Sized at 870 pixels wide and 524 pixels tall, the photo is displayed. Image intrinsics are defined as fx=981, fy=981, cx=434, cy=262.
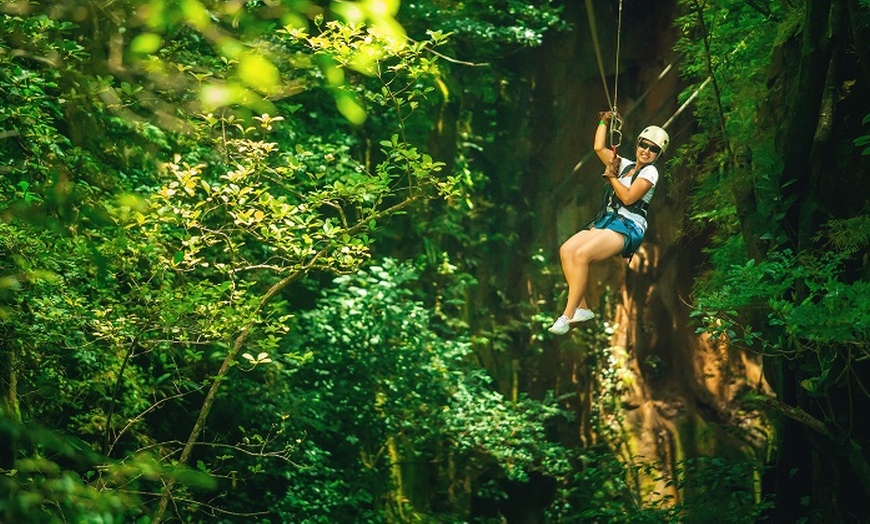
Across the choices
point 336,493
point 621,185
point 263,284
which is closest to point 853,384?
point 621,185

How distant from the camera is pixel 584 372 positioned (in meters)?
9.59

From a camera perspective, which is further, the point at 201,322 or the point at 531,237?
the point at 531,237

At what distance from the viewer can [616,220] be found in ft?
16.2

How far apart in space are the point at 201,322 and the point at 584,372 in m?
5.57

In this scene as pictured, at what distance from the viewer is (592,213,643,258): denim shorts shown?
16.0 ft

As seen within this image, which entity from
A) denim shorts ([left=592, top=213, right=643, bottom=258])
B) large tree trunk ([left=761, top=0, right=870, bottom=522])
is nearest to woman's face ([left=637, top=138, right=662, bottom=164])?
denim shorts ([left=592, top=213, right=643, bottom=258])

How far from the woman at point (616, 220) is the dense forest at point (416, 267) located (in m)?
0.48

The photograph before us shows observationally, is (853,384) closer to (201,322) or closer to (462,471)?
(201,322)

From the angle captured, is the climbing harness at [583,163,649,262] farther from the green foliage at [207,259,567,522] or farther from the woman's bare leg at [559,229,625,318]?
the green foliage at [207,259,567,522]

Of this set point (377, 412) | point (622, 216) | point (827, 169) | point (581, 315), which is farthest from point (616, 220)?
point (377, 412)

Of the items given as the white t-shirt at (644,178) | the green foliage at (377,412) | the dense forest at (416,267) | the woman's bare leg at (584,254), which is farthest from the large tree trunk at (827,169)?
the green foliage at (377,412)

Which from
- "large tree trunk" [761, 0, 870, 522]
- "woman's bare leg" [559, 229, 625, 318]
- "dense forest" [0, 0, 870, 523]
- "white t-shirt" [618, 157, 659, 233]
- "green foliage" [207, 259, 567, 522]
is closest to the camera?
"dense forest" [0, 0, 870, 523]

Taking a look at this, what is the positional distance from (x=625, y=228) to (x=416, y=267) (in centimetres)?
307

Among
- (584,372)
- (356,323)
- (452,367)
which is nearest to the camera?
(356,323)
